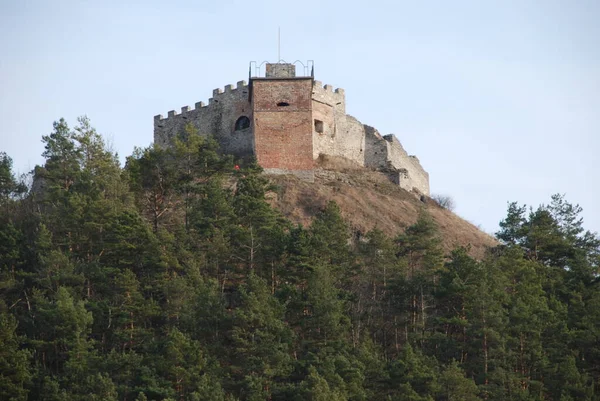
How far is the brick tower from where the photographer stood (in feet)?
171

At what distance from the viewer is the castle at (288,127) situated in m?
52.4

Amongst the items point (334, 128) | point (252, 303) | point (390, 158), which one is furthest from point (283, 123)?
point (252, 303)

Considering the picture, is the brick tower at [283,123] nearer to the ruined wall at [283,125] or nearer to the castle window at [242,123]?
the ruined wall at [283,125]

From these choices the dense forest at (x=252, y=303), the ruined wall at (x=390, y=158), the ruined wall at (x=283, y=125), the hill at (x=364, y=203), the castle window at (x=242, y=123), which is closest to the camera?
the dense forest at (x=252, y=303)

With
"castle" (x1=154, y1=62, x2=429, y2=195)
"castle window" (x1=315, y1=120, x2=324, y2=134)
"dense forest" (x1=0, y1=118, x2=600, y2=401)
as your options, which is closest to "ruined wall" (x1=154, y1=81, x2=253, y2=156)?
"castle" (x1=154, y1=62, x2=429, y2=195)

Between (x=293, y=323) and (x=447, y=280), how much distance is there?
5941 millimetres

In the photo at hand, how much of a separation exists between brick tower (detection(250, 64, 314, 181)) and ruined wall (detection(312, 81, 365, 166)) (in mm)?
836

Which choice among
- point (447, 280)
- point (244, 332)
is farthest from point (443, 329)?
point (244, 332)

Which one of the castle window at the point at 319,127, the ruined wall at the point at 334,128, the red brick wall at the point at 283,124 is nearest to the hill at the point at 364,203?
the ruined wall at the point at 334,128

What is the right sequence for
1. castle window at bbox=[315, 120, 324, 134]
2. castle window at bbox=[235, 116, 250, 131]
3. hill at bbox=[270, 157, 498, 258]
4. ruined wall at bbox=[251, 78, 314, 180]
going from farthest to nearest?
castle window at bbox=[235, 116, 250, 131] → castle window at bbox=[315, 120, 324, 134] → ruined wall at bbox=[251, 78, 314, 180] → hill at bbox=[270, 157, 498, 258]

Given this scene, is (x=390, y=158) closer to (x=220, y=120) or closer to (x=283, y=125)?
(x=283, y=125)

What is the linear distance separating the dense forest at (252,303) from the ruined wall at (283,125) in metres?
4.88

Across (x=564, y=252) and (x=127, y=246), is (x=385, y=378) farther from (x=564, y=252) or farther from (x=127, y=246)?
(x=564, y=252)

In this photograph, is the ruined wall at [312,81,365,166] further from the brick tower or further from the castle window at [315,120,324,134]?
the brick tower
